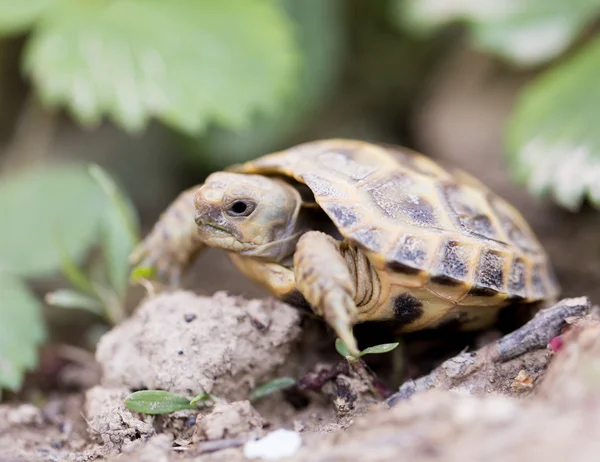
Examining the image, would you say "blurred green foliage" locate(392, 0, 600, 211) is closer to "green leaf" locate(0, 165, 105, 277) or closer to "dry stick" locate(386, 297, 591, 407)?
"dry stick" locate(386, 297, 591, 407)

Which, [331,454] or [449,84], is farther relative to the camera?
[449,84]

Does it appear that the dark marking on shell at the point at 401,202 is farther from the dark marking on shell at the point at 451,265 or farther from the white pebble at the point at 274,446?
the white pebble at the point at 274,446

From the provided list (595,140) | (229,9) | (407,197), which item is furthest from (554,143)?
(229,9)

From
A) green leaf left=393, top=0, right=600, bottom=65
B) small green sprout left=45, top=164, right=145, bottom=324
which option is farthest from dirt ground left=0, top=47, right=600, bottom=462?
green leaf left=393, top=0, right=600, bottom=65

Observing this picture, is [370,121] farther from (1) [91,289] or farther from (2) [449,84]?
(1) [91,289]

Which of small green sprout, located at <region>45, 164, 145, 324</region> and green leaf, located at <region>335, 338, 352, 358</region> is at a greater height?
green leaf, located at <region>335, 338, 352, 358</region>

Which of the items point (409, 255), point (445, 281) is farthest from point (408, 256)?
point (445, 281)
